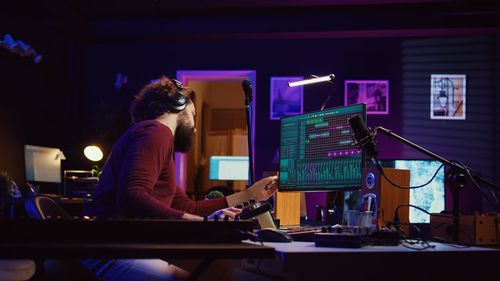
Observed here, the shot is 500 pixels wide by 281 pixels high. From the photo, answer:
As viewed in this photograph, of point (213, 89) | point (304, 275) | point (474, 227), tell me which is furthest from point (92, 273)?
point (213, 89)

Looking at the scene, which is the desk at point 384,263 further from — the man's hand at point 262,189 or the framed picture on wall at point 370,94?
the framed picture on wall at point 370,94

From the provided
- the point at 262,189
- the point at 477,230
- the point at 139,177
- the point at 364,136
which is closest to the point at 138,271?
the point at 139,177

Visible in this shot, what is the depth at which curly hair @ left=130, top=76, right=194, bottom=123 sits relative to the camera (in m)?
2.33

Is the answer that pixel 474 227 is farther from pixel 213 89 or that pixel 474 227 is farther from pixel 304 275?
pixel 213 89

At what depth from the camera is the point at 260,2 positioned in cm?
679

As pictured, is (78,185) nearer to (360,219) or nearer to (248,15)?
(248,15)

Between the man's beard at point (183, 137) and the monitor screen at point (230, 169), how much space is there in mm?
4861

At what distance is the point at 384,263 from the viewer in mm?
1725

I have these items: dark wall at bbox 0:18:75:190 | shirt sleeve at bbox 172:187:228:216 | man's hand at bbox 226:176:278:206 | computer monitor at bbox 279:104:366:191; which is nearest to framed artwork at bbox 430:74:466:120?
dark wall at bbox 0:18:75:190

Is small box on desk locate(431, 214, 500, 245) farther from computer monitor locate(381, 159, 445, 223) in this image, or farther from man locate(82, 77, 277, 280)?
computer monitor locate(381, 159, 445, 223)

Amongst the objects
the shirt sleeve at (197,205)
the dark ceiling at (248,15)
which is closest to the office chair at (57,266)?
the shirt sleeve at (197,205)

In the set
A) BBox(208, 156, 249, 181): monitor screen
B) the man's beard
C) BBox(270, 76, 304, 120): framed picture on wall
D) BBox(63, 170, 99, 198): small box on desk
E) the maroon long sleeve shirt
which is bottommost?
BBox(63, 170, 99, 198): small box on desk

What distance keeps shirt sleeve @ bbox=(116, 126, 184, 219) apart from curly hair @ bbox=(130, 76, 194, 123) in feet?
0.78

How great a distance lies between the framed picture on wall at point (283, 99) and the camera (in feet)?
23.5
